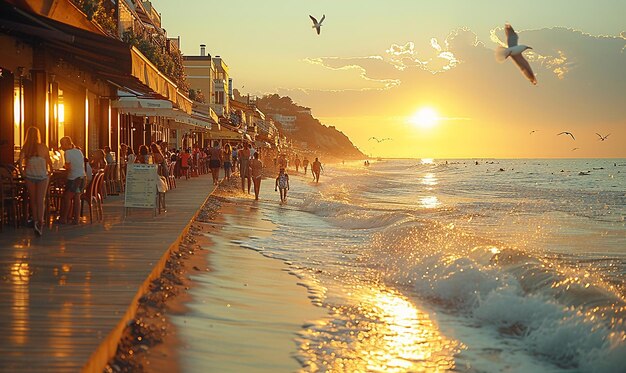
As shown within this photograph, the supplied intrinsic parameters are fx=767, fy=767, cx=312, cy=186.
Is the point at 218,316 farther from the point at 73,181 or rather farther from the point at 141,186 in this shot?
the point at 141,186

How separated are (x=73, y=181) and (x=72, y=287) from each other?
507 cm

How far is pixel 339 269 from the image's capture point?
11008 millimetres

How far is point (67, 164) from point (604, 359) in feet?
25.6

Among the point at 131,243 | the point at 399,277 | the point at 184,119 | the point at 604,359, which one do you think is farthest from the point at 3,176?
the point at 184,119

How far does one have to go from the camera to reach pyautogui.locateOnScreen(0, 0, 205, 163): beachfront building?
10430mm

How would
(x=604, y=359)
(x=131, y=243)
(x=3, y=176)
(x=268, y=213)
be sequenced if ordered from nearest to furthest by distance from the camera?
(x=604, y=359) → (x=131, y=243) → (x=3, y=176) → (x=268, y=213)

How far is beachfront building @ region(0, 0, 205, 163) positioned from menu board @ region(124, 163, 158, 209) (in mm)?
1399

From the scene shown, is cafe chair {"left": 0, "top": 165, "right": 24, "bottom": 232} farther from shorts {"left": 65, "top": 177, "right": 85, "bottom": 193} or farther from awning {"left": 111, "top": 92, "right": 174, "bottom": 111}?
awning {"left": 111, "top": 92, "right": 174, "bottom": 111}

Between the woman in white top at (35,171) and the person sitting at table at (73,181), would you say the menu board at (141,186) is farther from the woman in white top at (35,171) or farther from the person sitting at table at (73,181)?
the woman in white top at (35,171)

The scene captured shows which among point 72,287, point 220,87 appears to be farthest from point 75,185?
point 220,87

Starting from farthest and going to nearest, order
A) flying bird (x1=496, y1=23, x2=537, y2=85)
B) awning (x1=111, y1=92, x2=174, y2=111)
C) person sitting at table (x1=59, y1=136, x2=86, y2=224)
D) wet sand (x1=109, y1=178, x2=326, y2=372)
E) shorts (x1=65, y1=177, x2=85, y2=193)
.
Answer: awning (x1=111, y1=92, x2=174, y2=111) → shorts (x1=65, y1=177, x2=85, y2=193) → person sitting at table (x1=59, y1=136, x2=86, y2=224) → flying bird (x1=496, y1=23, x2=537, y2=85) → wet sand (x1=109, y1=178, x2=326, y2=372)

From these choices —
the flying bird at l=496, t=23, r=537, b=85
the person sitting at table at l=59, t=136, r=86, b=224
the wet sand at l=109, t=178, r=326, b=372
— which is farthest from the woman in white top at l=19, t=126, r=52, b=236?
the flying bird at l=496, t=23, r=537, b=85

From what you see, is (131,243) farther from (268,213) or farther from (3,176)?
(268,213)

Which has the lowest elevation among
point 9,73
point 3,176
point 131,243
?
point 131,243
